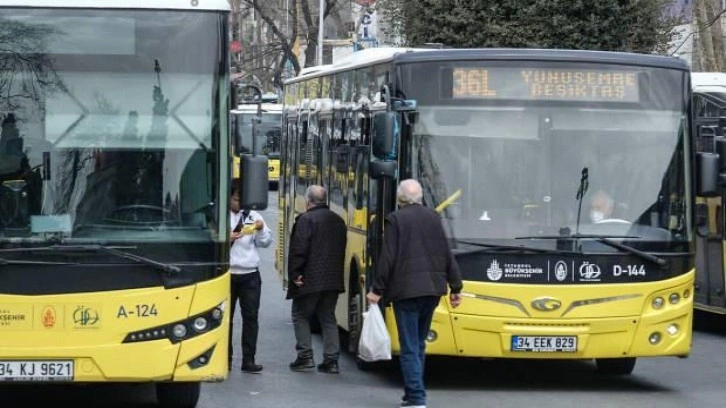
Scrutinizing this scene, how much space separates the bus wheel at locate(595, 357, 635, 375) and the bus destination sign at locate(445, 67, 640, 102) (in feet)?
8.36

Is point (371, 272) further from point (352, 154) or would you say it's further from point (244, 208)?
point (244, 208)

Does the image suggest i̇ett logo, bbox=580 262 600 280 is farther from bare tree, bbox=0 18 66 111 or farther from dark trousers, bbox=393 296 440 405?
bare tree, bbox=0 18 66 111

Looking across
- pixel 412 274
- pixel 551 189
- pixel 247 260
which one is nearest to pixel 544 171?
pixel 551 189

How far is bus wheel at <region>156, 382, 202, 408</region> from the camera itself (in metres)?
10.9

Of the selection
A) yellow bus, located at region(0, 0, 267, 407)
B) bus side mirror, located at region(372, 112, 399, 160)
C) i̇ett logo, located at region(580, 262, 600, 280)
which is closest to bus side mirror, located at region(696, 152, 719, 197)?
i̇ett logo, located at region(580, 262, 600, 280)

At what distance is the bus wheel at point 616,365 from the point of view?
44.1 ft

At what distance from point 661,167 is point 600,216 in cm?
68

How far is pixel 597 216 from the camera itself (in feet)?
40.0

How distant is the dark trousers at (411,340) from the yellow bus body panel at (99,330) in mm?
1870

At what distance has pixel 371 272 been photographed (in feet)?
41.5

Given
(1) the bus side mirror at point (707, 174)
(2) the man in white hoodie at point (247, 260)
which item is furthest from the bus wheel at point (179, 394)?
(1) the bus side mirror at point (707, 174)

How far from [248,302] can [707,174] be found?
4097mm

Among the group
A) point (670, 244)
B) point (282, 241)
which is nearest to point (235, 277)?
point (670, 244)

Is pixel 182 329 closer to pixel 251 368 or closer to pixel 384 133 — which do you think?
pixel 384 133
